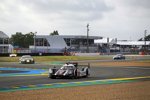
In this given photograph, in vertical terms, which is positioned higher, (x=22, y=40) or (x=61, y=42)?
(x=22, y=40)

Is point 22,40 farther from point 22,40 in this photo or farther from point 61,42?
point 61,42

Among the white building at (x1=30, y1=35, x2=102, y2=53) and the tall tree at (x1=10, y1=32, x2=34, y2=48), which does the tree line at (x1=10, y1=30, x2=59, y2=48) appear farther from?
the white building at (x1=30, y1=35, x2=102, y2=53)

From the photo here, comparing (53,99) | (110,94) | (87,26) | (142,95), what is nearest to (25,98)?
(53,99)

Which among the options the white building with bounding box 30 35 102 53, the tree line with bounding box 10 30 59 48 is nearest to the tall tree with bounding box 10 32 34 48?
the tree line with bounding box 10 30 59 48

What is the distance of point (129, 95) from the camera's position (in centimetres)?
1711

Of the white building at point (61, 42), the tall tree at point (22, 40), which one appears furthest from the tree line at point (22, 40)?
the white building at point (61, 42)

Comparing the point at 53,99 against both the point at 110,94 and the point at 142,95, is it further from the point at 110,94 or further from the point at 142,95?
the point at 142,95

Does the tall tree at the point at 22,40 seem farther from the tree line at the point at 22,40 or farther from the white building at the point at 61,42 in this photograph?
the white building at the point at 61,42

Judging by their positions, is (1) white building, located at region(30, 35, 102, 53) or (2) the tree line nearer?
(1) white building, located at region(30, 35, 102, 53)

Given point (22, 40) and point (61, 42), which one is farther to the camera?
point (22, 40)

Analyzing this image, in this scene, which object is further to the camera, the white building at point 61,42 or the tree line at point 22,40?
the tree line at point 22,40

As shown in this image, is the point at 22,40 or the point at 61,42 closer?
the point at 61,42

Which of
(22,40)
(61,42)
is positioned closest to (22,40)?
(22,40)

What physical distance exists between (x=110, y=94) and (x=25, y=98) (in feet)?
12.7
